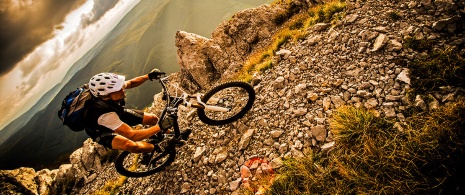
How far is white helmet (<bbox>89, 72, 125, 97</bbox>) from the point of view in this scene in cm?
481

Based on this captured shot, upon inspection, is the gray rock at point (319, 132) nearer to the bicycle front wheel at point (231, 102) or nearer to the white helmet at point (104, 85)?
the bicycle front wheel at point (231, 102)

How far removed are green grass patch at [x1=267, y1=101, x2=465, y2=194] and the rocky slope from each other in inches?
13.4

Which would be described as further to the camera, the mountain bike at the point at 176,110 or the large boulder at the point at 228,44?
the large boulder at the point at 228,44

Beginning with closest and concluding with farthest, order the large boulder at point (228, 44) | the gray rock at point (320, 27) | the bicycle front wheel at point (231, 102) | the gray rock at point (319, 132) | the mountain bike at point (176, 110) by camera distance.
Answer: the gray rock at point (319, 132) → the mountain bike at point (176, 110) → the bicycle front wheel at point (231, 102) → the gray rock at point (320, 27) → the large boulder at point (228, 44)

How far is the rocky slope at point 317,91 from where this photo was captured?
500 cm

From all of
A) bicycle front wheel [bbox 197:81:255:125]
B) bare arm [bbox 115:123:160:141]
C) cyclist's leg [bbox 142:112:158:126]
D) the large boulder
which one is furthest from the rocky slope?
the large boulder

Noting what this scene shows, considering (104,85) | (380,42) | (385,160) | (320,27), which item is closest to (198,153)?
(104,85)

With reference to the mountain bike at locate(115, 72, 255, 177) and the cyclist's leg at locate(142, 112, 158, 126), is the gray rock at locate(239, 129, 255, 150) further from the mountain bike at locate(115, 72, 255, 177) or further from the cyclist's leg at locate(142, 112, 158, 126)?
the cyclist's leg at locate(142, 112, 158, 126)

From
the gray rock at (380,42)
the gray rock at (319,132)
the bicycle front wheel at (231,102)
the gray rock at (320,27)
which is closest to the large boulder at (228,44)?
the gray rock at (320,27)

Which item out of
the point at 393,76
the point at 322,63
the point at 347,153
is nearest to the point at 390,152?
the point at 347,153

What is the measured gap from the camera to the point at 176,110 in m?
5.38

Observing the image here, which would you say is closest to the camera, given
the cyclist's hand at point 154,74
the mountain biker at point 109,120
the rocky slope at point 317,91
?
the mountain biker at point 109,120

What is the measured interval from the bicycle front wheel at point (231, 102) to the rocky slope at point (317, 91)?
0.32m

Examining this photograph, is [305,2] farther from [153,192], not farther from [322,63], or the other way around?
[153,192]
